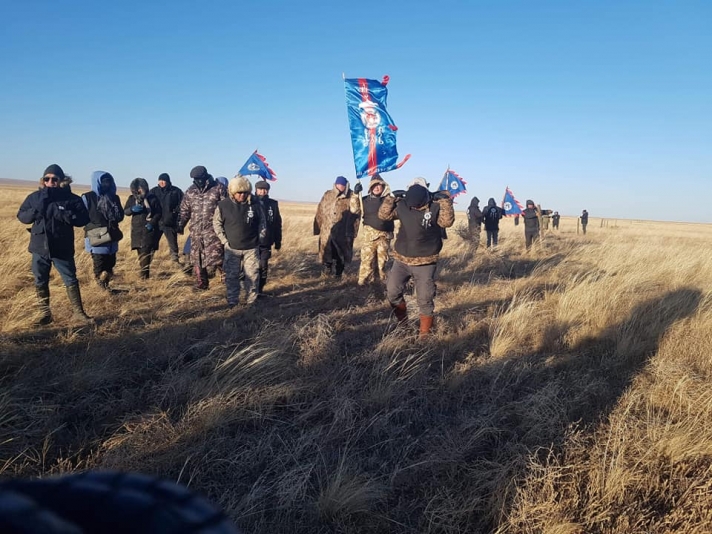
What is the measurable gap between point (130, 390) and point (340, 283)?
5.11 metres

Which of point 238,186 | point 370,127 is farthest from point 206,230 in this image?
point 370,127

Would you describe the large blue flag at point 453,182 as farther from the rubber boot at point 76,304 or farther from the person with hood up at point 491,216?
the rubber boot at point 76,304

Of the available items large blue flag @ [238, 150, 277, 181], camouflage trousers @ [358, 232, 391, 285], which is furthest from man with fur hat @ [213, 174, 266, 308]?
large blue flag @ [238, 150, 277, 181]

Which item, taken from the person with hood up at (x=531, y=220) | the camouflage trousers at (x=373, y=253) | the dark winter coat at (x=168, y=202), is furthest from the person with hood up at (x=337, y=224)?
the person with hood up at (x=531, y=220)

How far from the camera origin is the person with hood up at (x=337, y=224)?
880 cm

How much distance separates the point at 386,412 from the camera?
Result: 3432mm

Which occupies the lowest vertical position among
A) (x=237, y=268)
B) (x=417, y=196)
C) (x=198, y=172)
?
(x=237, y=268)

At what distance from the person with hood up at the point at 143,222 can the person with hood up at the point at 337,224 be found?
3.16 metres

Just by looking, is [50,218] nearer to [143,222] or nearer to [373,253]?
[143,222]

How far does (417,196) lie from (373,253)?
264 centimetres

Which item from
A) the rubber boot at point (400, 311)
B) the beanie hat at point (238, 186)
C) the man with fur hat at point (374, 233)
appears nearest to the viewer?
the rubber boot at point (400, 311)

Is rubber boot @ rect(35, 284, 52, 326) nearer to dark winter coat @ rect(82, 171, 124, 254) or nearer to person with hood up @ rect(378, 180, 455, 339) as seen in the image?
dark winter coat @ rect(82, 171, 124, 254)

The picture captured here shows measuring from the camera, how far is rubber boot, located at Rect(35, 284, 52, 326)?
Result: 17.0ft

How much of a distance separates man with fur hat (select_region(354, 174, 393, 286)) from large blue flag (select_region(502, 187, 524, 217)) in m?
12.7
